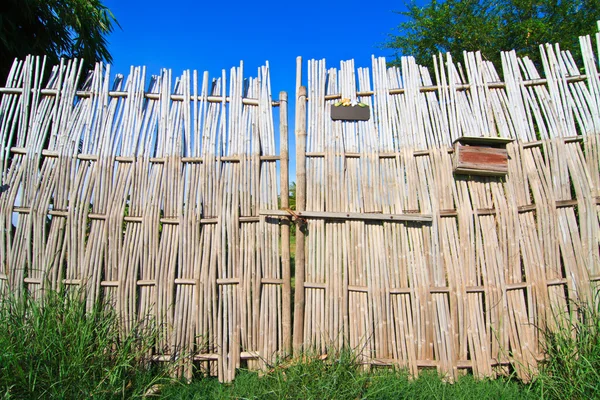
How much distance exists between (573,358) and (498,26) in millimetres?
7407

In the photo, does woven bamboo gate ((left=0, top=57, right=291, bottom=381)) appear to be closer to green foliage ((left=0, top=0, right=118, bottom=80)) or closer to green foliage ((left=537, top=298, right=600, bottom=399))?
green foliage ((left=537, top=298, right=600, bottom=399))

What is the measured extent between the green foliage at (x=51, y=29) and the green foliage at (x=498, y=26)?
22.3 feet

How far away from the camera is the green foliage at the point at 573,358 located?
2160 mm

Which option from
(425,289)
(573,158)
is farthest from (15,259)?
(573,158)

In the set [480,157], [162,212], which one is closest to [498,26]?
[480,157]

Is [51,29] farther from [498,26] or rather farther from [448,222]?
[498,26]

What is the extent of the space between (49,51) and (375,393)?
7.10m

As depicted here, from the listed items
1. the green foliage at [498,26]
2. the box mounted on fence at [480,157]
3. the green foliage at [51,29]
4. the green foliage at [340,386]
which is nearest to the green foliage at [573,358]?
the green foliage at [340,386]

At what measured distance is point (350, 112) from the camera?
283 cm

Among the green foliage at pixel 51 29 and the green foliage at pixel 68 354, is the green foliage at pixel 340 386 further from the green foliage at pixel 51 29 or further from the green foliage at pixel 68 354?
the green foliage at pixel 51 29

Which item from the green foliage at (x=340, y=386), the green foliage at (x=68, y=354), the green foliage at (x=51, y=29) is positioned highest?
the green foliage at (x=51, y=29)

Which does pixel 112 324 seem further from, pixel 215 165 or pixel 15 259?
pixel 215 165

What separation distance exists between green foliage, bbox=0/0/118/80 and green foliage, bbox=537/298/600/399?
7421mm

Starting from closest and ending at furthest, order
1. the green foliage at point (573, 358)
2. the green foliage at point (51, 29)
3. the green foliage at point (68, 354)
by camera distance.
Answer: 1. the green foliage at point (68, 354)
2. the green foliage at point (573, 358)
3. the green foliage at point (51, 29)
